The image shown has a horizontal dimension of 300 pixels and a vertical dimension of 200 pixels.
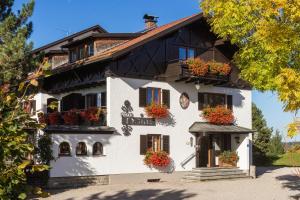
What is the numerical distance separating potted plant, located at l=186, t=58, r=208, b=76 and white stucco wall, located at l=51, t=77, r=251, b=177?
1586 millimetres

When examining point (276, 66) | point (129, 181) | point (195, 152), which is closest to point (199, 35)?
point (195, 152)

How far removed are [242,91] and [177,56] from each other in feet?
18.2

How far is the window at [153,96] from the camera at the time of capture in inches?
978

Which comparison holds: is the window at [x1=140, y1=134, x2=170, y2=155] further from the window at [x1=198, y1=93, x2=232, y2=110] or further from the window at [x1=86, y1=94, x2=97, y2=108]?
the window at [x1=198, y1=93, x2=232, y2=110]

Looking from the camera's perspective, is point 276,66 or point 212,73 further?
point 212,73

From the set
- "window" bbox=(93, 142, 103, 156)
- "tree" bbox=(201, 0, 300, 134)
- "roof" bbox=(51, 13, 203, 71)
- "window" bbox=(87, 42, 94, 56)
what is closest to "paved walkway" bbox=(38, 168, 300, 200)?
"window" bbox=(93, 142, 103, 156)

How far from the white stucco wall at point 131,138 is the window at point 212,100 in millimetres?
301

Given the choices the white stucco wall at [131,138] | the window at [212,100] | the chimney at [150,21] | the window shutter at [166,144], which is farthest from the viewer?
the chimney at [150,21]

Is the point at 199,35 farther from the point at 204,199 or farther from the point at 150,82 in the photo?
the point at 204,199

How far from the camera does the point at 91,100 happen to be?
26.0m

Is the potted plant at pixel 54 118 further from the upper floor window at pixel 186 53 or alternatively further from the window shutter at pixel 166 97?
the upper floor window at pixel 186 53

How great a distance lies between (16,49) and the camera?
1802 centimetres

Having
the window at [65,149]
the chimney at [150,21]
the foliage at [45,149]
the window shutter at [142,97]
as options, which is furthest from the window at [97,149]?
the chimney at [150,21]

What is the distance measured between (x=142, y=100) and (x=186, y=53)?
14.4 feet
